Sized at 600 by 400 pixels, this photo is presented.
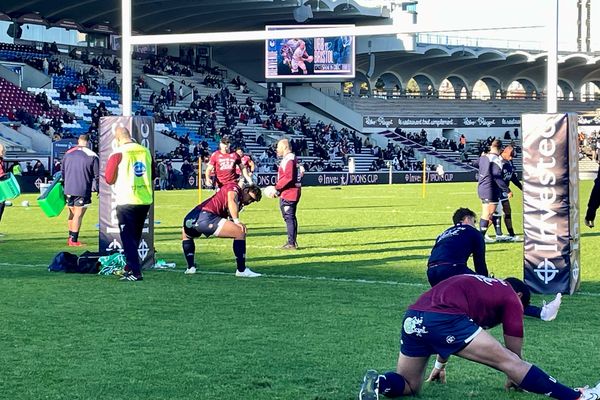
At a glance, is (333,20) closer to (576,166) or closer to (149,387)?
(576,166)

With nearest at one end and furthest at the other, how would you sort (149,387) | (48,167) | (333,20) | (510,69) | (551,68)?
1. (149,387)
2. (551,68)
3. (48,167)
4. (333,20)
5. (510,69)

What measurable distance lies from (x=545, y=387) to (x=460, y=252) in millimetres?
2111

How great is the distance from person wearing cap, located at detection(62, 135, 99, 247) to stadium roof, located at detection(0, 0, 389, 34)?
33.0 metres

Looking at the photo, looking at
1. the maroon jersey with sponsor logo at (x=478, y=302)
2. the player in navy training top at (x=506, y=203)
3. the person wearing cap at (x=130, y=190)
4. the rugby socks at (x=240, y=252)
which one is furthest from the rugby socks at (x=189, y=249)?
the maroon jersey with sponsor logo at (x=478, y=302)

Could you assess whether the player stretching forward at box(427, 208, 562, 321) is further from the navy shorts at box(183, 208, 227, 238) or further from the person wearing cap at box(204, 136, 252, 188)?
the person wearing cap at box(204, 136, 252, 188)

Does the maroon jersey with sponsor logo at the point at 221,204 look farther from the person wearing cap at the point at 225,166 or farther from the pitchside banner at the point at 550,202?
the person wearing cap at the point at 225,166

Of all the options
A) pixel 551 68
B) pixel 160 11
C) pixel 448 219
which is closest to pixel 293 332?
pixel 551 68

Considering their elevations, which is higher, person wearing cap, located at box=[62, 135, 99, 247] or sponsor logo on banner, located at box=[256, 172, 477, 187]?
person wearing cap, located at box=[62, 135, 99, 247]

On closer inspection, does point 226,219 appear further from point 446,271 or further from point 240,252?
point 446,271

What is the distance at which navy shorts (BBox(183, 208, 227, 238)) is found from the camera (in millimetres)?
13227

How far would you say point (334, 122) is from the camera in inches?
2537

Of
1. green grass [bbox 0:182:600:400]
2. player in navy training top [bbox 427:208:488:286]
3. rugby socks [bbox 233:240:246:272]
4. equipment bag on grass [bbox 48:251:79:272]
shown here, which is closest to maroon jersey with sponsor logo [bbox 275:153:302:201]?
green grass [bbox 0:182:600:400]

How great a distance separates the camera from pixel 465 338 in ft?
20.3

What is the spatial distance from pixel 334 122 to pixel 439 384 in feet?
189
